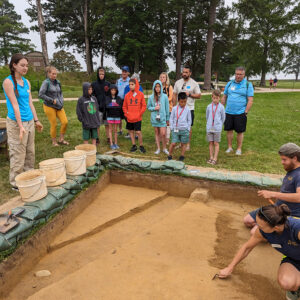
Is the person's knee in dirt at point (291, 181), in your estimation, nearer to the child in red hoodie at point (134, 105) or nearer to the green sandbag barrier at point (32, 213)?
the green sandbag barrier at point (32, 213)

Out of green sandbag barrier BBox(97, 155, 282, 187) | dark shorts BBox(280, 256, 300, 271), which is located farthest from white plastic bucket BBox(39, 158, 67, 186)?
dark shorts BBox(280, 256, 300, 271)

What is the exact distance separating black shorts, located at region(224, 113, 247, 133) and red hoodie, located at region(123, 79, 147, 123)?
1.75 m

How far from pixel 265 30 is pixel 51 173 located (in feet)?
102

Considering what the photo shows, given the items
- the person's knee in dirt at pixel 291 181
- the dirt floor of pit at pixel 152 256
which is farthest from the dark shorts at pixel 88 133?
the person's knee in dirt at pixel 291 181

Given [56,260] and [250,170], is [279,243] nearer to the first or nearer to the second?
[56,260]

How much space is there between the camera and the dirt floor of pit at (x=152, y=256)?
2256 millimetres

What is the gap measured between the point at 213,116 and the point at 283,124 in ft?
16.4

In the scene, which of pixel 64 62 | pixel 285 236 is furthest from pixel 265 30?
pixel 285 236

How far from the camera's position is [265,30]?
27766 mm

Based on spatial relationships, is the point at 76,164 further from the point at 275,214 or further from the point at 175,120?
the point at 275,214

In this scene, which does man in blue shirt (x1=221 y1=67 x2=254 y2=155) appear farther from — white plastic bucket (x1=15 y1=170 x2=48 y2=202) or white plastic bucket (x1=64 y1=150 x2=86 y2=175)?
white plastic bucket (x1=15 y1=170 x2=48 y2=202)

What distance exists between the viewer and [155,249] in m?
2.86

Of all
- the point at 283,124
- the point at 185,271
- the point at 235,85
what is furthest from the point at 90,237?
the point at 283,124

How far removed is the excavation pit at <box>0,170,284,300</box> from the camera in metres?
2.29
